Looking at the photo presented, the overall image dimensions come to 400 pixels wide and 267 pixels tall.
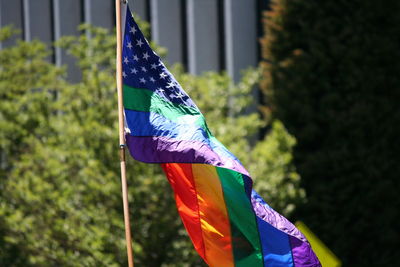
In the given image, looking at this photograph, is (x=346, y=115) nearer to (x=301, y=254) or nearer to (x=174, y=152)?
(x=301, y=254)

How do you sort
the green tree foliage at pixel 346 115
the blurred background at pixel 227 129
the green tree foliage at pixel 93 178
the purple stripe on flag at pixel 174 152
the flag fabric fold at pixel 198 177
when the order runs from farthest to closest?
the green tree foliage at pixel 346 115 < the blurred background at pixel 227 129 < the green tree foliage at pixel 93 178 < the flag fabric fold at pixel 198 177 < the purple stripe on flag at pixel 174 152

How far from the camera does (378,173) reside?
10.9m

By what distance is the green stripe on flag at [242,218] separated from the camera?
516 centimetres

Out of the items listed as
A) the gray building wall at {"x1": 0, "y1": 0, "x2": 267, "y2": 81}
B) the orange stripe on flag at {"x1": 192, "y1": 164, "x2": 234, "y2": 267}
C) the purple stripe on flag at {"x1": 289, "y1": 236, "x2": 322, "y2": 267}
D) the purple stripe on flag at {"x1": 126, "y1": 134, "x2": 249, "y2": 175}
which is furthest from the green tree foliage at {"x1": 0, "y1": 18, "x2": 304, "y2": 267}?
the purple stripe on flag at {"x1": 289, "y1": 236, "x2": 322, "y2": 267}

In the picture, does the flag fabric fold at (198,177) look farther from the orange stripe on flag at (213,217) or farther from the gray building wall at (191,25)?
the gray building wall at (191,25)

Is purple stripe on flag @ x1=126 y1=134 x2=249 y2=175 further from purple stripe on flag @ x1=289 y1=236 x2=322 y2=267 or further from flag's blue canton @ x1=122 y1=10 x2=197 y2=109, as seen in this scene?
purple stripe on flag @ x1=289 y1=236 x2=322 y2=267

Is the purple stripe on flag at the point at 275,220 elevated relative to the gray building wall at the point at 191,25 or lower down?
lower down

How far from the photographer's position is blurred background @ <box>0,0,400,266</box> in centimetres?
909

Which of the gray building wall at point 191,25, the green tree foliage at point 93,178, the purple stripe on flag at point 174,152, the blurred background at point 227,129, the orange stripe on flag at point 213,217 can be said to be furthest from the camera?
the gray building wall at point 191,25

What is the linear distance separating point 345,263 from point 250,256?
6.31 metres

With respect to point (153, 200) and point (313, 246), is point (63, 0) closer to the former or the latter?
point (153, 200)

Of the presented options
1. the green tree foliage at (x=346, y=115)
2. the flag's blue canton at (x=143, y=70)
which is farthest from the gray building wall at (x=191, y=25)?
the flag's blue canton at (x=143, y=70)

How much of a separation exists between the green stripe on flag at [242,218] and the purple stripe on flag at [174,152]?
22 centimetres

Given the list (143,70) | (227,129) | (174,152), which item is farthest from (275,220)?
(227,129)
